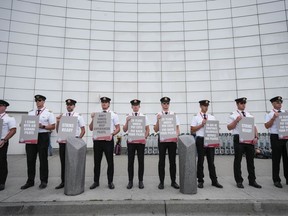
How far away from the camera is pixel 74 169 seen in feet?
13.8

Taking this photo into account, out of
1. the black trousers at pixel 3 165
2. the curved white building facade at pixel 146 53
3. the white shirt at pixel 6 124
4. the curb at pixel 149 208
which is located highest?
the curved white building facade at pixel 146 53

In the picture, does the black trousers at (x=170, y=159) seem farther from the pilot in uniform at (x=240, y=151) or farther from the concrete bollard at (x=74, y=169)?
the concrete bollard at (x=74, y=169)

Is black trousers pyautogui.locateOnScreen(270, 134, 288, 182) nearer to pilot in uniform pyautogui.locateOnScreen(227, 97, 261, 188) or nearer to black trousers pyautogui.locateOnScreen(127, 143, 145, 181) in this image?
pilot in uniform pyautogui.locateOnScreen(227, 97, 261, 188)

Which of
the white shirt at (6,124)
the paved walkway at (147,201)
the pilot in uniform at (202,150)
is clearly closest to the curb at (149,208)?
the paved walkway at (147,201)

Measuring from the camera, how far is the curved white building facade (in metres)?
11.4

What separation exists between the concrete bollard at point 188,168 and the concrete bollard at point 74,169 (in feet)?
7.68

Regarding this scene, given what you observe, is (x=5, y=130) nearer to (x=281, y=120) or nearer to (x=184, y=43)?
(x=281, y=120)

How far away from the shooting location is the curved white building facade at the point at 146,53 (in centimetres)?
1141

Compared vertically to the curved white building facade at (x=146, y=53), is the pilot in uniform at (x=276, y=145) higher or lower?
lower

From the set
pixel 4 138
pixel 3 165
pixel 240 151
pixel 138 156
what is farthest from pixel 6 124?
pixel 240 151

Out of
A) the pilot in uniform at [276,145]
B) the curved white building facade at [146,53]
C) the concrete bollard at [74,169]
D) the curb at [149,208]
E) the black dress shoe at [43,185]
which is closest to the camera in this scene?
the curb at [149,208]

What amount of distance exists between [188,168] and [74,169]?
8.53 ft

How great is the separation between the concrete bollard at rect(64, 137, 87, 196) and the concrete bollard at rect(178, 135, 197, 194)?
2.34m

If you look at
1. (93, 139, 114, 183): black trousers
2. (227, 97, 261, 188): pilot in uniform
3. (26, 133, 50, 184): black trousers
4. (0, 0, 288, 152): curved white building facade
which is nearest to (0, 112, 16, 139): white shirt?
(26, 133, 50, 184): black trousers
